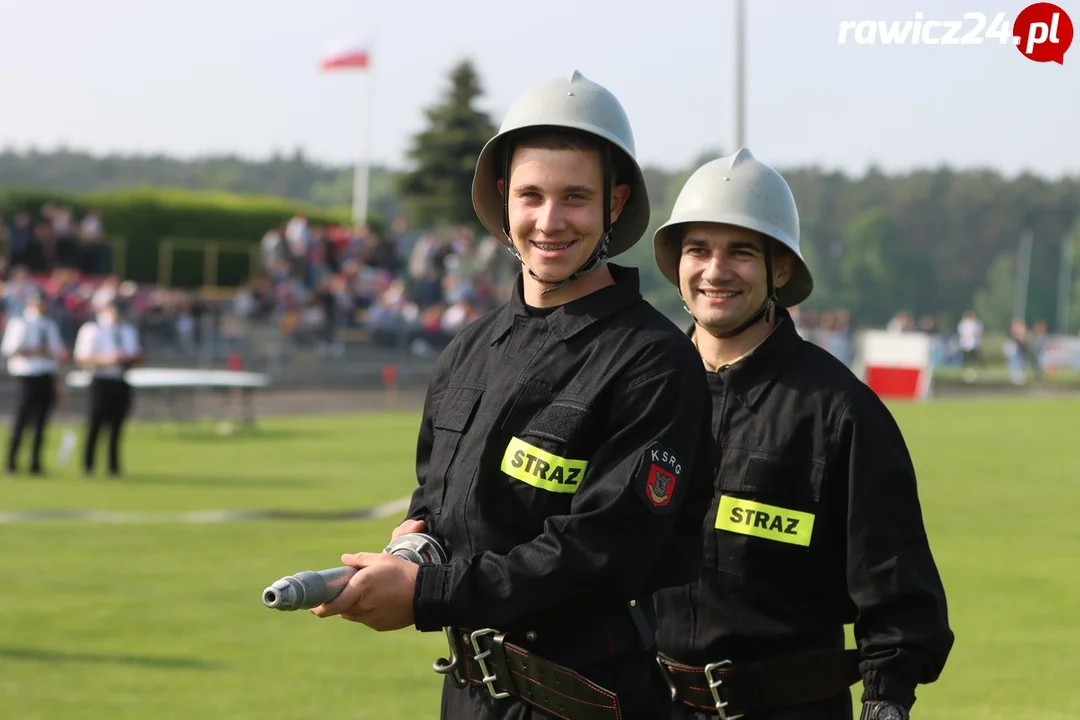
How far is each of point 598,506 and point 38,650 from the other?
717 cm

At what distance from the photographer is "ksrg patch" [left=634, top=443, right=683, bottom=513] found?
307 centimetres

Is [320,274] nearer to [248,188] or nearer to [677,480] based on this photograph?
[677,480]

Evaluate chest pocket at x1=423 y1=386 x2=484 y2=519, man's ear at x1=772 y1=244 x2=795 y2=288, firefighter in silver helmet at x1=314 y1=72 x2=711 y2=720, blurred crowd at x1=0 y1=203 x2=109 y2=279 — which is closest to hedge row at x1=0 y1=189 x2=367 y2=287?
blurred crowd at x1=0 y1=203 x2=109 y2=279

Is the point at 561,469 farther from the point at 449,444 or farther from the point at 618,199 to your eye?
the point at 618,199

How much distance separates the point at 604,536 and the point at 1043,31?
6.56 metres

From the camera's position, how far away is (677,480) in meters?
3.13

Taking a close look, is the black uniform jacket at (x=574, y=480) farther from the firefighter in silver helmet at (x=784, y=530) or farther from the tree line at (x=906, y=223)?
the tree line at (x=906, y=223)

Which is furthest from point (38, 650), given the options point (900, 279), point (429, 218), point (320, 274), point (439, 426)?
point (900, 279)

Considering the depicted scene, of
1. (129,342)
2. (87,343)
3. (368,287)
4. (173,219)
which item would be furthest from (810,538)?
→ (173,219)

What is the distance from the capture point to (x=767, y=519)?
413 centimetres

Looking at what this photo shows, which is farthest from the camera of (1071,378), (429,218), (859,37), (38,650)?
(429,218)

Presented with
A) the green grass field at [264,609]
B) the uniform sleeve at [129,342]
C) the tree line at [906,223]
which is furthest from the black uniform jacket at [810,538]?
the tree line at [906,223]

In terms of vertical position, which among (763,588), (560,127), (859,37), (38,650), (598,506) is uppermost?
(859,37)

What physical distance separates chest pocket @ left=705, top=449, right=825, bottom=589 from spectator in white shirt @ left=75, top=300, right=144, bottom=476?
16.3m
